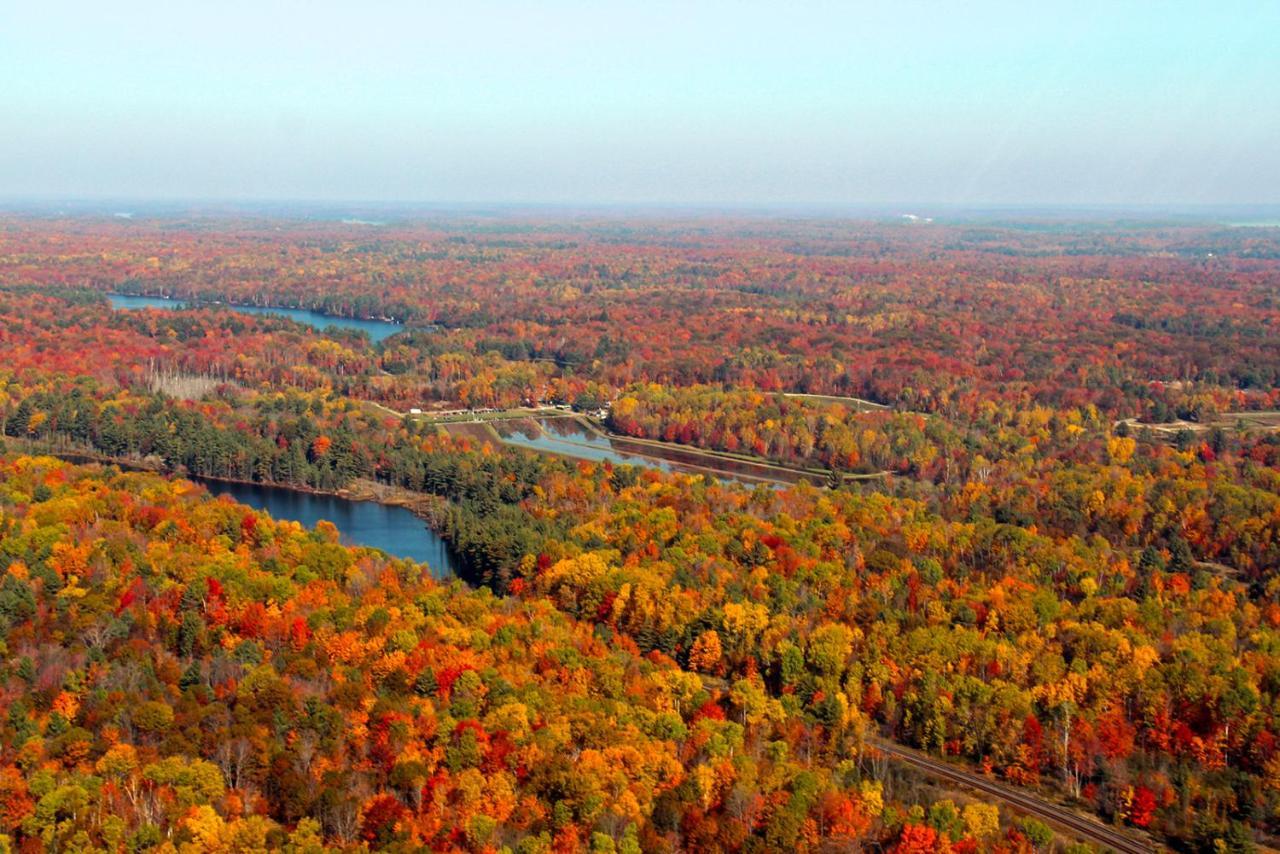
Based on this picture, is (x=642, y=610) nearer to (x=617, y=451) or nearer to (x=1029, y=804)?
(x=1029, y=804)

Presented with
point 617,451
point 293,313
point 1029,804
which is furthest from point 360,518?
point 293,313

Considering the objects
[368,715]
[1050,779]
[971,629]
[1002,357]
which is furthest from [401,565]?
[1002,357]

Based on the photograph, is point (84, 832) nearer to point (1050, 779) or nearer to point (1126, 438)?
point (1050, 779)

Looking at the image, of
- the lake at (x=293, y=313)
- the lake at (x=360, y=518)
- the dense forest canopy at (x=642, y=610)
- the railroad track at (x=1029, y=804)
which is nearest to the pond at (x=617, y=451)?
the dense forest canopy at (x=642, y=610)

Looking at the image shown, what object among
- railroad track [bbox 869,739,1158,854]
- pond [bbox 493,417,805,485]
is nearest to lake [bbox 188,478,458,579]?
pond [bbox 493,417,805,485]

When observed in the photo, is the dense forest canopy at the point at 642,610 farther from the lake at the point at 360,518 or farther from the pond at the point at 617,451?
the pond at the point at 617,451
